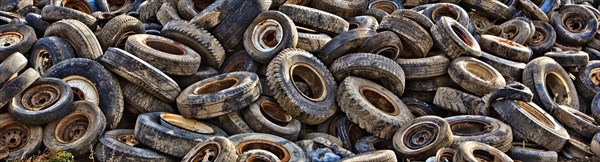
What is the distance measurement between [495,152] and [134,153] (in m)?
3.80

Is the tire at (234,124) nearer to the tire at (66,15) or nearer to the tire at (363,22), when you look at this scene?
the tire at (363,22)

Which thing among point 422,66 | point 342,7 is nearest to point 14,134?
point 342,7

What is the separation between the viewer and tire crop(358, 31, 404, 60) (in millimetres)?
7895

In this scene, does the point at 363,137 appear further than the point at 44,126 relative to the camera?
Yes

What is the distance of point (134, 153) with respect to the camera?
631cm

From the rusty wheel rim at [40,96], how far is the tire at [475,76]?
4.93 m

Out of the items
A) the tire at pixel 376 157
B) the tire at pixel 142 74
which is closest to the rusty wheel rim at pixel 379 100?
the tire at pixel 376 157

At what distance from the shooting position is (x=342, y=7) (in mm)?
9172

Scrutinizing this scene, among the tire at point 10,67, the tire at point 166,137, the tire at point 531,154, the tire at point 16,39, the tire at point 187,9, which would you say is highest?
the tire at point 10,67

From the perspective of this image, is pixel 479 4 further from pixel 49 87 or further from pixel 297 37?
pixel 49 87

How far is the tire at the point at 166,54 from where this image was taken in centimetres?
732

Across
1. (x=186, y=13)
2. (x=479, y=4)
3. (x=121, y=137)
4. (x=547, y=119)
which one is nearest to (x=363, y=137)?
(x=547, y=119)

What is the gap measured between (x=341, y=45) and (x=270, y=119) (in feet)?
4.62

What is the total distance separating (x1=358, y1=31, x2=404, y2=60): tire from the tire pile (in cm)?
2
